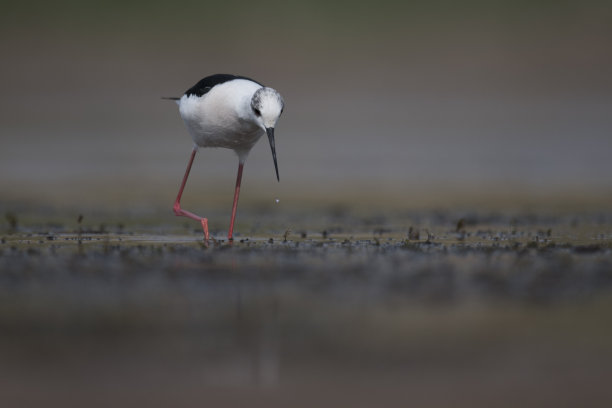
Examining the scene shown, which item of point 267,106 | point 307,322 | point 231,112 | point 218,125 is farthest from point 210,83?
point 307,322

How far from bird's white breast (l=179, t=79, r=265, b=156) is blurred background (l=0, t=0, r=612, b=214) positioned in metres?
2.96

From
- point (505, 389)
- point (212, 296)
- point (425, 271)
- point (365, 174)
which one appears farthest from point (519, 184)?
point (505, 389)

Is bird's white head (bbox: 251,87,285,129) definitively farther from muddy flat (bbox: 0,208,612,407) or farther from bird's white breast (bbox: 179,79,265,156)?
muddy flat (bbox: 0,208,612,407)

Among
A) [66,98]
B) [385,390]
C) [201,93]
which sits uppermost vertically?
[66,98]

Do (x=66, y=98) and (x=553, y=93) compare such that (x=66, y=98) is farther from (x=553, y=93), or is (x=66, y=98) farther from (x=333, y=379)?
(x=333, y=379)

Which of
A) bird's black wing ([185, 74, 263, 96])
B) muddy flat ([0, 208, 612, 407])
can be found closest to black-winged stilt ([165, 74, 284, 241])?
bird's black wing ([185, 74, 263, 96])

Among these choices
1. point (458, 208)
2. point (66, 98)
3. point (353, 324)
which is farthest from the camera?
point (66, 98)

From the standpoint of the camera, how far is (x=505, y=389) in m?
3.96

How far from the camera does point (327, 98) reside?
24078 millimetres

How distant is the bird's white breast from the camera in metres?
8.42

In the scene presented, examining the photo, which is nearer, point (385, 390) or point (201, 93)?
point (385, 390)

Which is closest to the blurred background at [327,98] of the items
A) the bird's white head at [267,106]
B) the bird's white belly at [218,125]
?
the bird's white belly at [218,125]

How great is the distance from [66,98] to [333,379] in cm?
2030

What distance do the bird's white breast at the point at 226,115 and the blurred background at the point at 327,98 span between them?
2962 mm
